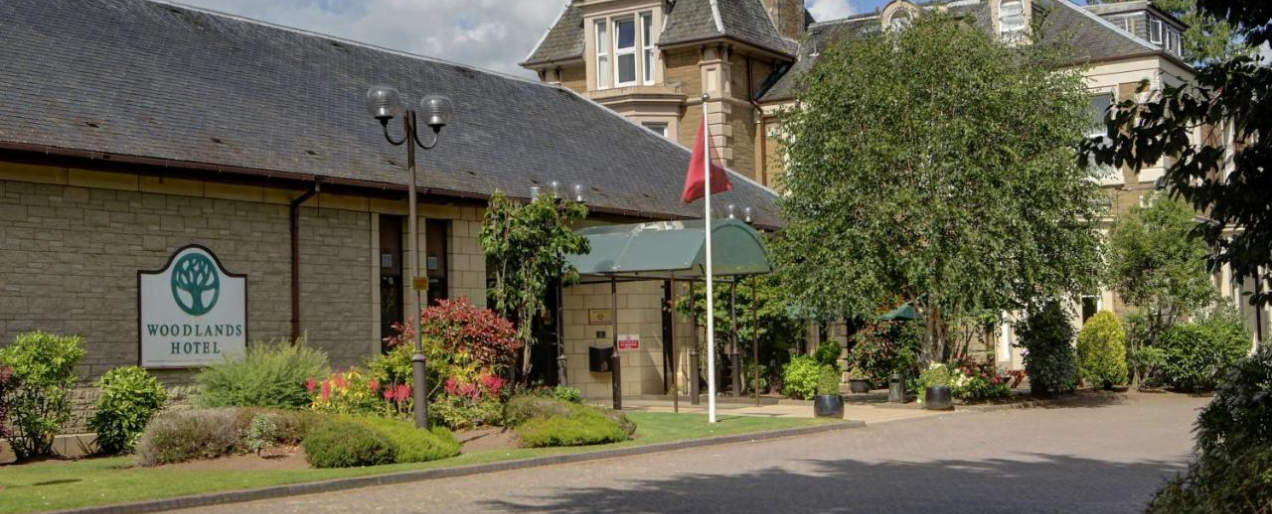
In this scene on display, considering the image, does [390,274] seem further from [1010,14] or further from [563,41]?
[1010,14]

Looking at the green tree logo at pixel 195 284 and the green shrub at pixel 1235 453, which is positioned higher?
the green tree logo at pixel 195 284

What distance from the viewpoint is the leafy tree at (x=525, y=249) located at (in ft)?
74.5

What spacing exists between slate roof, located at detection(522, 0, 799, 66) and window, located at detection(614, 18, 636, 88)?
46.7 inches

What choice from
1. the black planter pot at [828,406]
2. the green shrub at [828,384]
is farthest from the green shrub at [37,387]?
the green shrub at [828,384]

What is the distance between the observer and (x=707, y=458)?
698 inches

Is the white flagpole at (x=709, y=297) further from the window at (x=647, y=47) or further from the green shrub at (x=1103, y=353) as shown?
the window at (x=647, y=47)

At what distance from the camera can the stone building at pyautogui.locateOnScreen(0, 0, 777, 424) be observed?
763 inches

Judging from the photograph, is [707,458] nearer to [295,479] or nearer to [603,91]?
[295,479]

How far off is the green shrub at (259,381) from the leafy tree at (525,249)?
4.00 m

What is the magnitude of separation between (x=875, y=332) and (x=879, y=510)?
69.7ft

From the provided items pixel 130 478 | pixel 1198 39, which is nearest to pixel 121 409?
pixel 130 478

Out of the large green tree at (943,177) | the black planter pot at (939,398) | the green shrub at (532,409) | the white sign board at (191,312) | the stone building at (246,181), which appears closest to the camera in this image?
the stone building at (246,181)

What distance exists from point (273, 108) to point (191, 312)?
16.4 ft

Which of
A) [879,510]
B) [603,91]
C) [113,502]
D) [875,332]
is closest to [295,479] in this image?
[113,502]
